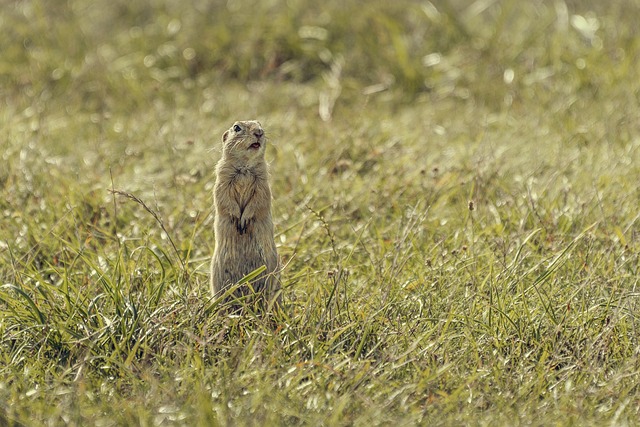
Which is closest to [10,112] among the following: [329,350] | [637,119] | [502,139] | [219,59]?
[219,59]

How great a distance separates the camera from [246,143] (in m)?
3.54

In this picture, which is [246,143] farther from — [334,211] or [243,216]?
[334,211]

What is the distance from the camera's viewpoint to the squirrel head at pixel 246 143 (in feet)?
11.6

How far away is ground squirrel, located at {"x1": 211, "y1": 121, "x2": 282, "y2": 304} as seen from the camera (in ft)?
Answer: 11.6

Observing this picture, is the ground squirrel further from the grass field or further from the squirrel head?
the grass field

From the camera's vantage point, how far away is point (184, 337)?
134 inches

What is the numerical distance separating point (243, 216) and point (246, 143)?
272 millimetres

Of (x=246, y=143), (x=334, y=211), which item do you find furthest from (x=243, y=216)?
(x=334, y=211)

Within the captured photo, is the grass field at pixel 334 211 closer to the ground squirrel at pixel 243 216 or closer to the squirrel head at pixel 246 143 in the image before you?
the ground squirrel at pixel 243 216

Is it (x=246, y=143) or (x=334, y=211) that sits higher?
(x=246, y=143)

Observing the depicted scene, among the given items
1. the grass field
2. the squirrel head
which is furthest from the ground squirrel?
the grass field

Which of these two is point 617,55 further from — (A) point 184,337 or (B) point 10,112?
(A) point 184,337

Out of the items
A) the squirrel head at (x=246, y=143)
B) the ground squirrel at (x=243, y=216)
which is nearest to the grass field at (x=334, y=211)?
the ground squirrel at (x=243, y=216)

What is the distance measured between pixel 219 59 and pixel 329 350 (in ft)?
15.2
